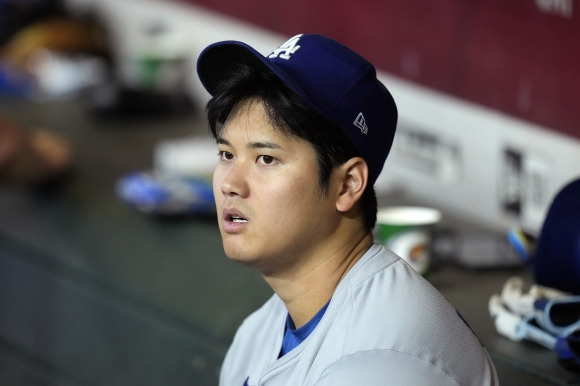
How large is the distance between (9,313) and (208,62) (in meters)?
1.37

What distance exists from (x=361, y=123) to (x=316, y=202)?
0.38ft

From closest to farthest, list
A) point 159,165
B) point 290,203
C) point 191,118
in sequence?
point 290,203 → point 159,165 → point 191,118

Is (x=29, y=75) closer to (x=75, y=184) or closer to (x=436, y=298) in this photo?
(x=75, y=184)

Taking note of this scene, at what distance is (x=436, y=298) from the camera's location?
1.30m

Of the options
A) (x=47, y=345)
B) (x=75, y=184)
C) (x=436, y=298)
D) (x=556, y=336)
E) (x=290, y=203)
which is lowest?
(x=47, y=345)

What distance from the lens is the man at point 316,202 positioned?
1.27 m

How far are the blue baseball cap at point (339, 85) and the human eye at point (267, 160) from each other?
3.6 inches

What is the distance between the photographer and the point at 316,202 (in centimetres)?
135

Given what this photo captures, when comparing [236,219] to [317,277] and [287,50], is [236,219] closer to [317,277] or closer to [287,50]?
[317,277]

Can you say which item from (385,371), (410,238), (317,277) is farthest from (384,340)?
(410,238)

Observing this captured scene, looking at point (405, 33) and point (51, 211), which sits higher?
point (405, 33)

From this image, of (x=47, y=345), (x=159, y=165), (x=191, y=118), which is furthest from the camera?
(x=191, y=118)

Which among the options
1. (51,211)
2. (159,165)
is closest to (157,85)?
(159,165)

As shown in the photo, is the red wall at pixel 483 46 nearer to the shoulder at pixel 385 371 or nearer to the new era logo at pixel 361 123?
the new era logo at pixel 361 123
